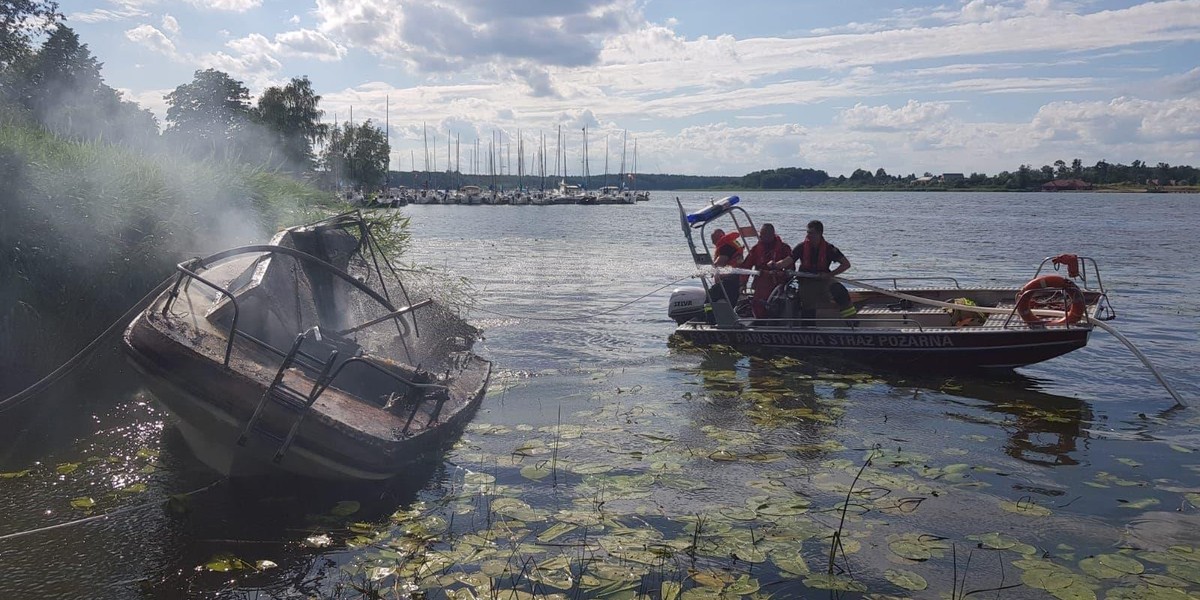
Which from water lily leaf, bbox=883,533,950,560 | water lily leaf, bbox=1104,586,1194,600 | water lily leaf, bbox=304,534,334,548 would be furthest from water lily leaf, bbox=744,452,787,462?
water lily leaf, bbox=304,534,334,548

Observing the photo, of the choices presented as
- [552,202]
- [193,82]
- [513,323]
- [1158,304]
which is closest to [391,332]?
[513,323]

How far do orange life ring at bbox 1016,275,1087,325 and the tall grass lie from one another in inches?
475

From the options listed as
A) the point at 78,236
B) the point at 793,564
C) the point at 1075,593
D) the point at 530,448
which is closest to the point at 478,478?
the point at 530,448

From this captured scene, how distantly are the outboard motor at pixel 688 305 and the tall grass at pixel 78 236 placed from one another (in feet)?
25.7

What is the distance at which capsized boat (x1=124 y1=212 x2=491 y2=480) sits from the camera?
6.89 meters

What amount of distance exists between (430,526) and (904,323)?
1030cm

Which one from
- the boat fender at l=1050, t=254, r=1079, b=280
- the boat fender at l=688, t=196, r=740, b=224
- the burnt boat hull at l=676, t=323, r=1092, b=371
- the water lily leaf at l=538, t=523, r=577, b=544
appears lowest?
the water lily leaf at l=538, t=523, r=577, b=544

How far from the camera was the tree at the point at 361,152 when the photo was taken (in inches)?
3612

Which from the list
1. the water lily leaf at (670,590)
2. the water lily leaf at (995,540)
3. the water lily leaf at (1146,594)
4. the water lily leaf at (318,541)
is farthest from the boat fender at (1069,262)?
the water lily leaf at (318,541)

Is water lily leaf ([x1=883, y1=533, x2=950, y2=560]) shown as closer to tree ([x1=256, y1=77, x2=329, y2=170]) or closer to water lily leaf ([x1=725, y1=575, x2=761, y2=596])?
water lily leaf ([x1=725, y1=575, x2=761, y2=596])

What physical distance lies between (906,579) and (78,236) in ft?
35.2

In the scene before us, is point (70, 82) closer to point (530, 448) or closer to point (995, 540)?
point (530, 448)

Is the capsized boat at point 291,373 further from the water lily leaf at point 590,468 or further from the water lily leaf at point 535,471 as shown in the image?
the water lily leaf at point 590,468

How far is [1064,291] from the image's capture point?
12.2m
